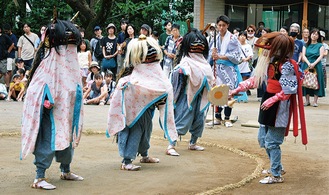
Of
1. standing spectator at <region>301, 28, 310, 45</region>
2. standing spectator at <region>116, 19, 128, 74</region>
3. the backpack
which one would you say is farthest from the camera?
the backpack

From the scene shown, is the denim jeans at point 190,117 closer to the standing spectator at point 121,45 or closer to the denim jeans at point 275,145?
the denim jeans at point 275,145

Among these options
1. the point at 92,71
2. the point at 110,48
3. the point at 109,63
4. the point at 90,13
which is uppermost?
the point at 90,13

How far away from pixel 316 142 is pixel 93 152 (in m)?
3.14

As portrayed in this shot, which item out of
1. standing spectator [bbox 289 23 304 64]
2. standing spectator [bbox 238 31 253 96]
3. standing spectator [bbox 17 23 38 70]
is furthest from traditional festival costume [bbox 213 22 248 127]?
standing spectator [bbox 17 23 38 70]

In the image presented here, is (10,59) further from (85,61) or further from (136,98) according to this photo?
(136,98)

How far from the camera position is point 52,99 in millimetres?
6949

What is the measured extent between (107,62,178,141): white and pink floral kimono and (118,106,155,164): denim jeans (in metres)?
0.07

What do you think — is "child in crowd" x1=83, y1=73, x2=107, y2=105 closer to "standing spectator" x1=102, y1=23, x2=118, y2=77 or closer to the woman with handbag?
"standing spectator" x1=102, y1=23, x2=118, y2=77

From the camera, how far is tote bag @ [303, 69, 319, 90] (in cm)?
1500

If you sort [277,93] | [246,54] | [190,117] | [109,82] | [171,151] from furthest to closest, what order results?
[246,54]
[109,82]
[190,117]
[171,151]
[277,93]

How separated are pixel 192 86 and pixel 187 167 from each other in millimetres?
1534

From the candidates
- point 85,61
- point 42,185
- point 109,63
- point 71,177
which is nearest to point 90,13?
point 109,63

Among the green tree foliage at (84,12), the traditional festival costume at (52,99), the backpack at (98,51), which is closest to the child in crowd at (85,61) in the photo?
the backpack at (98,51)

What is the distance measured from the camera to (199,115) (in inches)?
375
